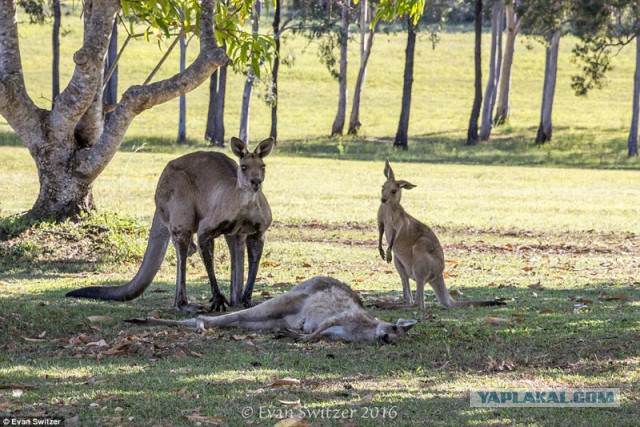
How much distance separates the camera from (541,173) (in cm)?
3391

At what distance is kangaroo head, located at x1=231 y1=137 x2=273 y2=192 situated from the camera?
915 centimetres

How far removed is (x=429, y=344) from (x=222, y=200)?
103 inches

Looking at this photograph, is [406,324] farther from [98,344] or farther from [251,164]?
[98,344]

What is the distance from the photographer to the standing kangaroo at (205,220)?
9.45 m

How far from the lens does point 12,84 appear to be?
13398mm

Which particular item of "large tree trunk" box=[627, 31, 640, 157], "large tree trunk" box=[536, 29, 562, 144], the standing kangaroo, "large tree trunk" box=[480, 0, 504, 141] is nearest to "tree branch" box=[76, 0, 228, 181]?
the standing kangaroo

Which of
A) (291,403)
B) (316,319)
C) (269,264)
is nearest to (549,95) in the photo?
(269,264)

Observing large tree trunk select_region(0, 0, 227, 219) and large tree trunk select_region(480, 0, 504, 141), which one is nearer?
large tree trunk select_region(0, 0, 227, 219)

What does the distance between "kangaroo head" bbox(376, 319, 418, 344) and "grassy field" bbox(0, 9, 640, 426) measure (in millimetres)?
103

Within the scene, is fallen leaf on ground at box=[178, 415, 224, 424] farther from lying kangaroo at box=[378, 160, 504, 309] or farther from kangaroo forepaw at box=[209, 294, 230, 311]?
lying kangaroo at box=[378, 160, 504, 309]

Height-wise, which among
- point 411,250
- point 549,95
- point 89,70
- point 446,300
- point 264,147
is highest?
point 89,70

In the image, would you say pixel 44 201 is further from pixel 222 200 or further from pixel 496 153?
pixel 496 153

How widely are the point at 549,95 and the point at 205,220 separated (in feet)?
138

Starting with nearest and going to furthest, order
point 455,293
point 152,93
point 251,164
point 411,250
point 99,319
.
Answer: point 99,319
point 251,164
point 411,250
point 455,293
point 152,93
